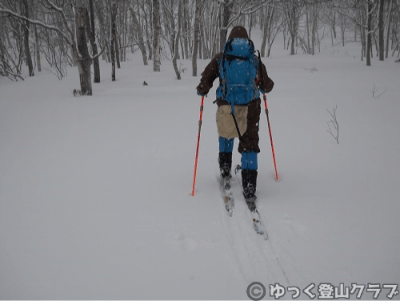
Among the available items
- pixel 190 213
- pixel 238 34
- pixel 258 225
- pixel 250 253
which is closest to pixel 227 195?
pixel 190 213

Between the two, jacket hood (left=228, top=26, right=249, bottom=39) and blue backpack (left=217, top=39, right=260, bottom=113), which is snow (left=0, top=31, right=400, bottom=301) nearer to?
blue backpack (left=217, top=39, right=260, bottom=113)

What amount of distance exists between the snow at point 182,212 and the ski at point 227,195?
0.10 meters

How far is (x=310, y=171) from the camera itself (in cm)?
451

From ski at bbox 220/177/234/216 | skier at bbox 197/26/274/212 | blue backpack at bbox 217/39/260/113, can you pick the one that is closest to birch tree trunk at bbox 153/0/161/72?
skier at bbox 197/26/274/212

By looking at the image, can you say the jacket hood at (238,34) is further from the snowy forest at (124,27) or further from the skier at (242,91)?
the snowy forest at (124,27)

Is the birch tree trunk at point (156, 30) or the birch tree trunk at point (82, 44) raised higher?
the birch tree trunk at point (156, 30)

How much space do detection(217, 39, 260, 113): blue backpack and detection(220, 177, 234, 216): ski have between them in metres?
1.16

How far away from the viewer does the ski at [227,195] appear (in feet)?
11.5

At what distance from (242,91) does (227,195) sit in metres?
1.45

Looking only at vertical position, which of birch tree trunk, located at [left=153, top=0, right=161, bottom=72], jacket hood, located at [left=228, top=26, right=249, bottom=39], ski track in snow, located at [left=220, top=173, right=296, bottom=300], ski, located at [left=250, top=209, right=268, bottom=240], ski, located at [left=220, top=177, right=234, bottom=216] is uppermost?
birch tree trunk, located at [left=153, top=0, right=161, bottom=72]

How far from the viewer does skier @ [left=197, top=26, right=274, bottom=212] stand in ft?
11.0

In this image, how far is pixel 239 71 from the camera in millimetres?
3365

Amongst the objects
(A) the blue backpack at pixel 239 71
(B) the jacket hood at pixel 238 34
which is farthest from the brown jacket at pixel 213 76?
(B) the jacket hood at pixel 238 34

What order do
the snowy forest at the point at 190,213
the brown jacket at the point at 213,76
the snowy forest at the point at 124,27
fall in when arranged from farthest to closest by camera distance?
1. the snowy forest at the point at 124,27
2. the brown jacket at the point at 213,76
3. the snowy forest at the point at 190,213
